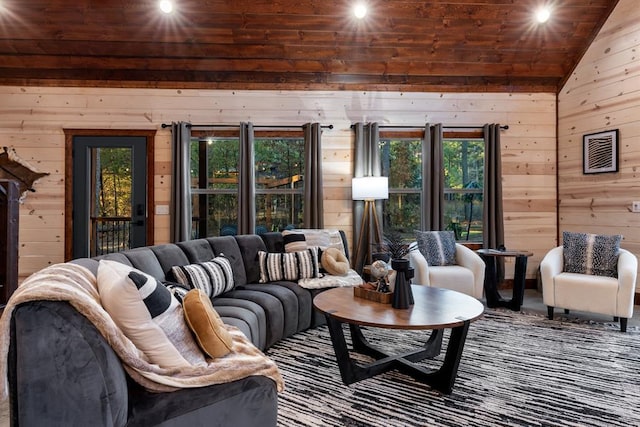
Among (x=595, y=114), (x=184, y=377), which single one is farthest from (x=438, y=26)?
(x=184, y=377)

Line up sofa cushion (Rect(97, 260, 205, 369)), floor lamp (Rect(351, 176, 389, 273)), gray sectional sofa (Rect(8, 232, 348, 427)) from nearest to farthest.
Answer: gray sectional sofa (Rect(8, 232, 348, 427))
sofa cushion (Rect(97, 260, 205, 369))
floor lamp (Rect(351, 176, 389, 273))

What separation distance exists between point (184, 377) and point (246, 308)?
1.28 meters

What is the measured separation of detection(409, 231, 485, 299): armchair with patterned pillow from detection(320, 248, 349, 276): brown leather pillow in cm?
76

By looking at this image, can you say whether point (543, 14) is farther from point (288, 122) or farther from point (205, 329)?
point (205, 329)

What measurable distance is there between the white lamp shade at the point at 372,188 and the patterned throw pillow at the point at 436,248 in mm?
633

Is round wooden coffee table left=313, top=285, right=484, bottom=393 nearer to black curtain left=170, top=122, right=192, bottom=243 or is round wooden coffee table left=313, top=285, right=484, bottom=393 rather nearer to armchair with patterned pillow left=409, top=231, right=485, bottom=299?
armchair with patterned pillow left=409, top=231, right=485, bottom=299

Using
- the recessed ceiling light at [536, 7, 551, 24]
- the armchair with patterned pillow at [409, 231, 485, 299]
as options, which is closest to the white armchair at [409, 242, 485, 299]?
the armchair with patterned pillow at [409, 231, 485, 299]

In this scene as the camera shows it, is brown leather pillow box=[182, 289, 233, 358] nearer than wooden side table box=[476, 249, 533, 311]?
Yes

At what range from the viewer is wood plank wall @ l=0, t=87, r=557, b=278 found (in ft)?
15.9

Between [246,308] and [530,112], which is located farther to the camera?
[530,112]

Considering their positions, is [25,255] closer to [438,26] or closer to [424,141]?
[424,141]

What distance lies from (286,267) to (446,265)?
1.87 meters

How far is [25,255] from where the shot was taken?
4.85m

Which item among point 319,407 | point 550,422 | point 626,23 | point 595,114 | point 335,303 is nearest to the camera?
point 550,422
